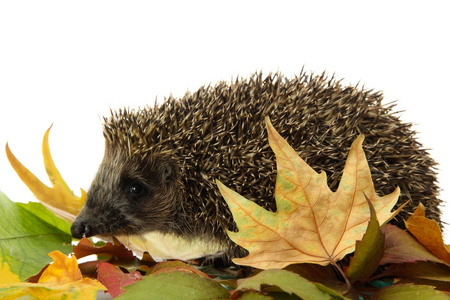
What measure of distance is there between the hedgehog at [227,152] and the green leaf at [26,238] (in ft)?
0.60

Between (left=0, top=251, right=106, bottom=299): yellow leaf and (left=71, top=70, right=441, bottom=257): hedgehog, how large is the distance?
0.30 meters

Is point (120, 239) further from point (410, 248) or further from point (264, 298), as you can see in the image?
point (410, 248)

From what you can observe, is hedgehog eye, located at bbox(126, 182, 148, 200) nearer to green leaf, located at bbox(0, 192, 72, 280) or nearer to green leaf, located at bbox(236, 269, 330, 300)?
green leaf, located at bbox(0, 192, 72, 280)

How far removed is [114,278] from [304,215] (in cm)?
59

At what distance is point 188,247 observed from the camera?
6.45ft

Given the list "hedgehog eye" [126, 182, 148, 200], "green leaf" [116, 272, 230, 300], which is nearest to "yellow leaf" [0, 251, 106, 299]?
"green leaf" [116, 272, 230, 300]

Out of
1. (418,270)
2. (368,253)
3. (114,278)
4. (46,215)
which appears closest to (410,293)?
(368,253)

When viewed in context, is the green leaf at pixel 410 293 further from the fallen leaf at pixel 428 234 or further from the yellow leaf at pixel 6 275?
the yellow leaf at pixel 6 275

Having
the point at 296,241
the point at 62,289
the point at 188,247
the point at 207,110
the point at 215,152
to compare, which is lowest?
the point at 62,289

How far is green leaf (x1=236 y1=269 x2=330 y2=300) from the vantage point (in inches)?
42.6

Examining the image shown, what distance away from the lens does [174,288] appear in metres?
1.19

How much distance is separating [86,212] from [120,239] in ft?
0.66

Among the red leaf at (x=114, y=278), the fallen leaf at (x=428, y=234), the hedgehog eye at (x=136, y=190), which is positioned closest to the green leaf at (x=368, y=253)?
the fallen leaf at (x=428, y=234)

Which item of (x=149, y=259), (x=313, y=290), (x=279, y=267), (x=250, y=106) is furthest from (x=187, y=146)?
(x=313, y=290)
